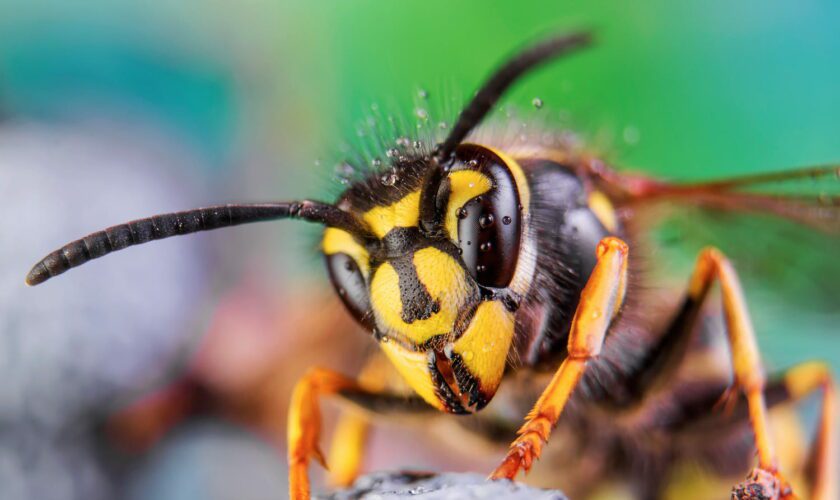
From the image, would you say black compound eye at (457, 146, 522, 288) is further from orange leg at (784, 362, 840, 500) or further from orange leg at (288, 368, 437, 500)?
orange leg at (784, 362, 840, 500)

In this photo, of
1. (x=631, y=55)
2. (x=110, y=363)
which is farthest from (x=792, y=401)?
(x=631, y=55)

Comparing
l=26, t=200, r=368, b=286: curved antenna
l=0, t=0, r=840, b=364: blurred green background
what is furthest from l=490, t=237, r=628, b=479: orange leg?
l=0, t=0, r=840, b=364: blurred green background

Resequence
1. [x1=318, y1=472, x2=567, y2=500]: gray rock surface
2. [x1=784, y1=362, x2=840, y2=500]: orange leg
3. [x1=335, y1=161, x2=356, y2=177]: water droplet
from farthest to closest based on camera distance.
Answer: [x1=784, y1=362, x2=840, y2=500]: orange leg
[x1=335, y1=161, x2=356, y2=177]: water droplet
[x1=318, y1=472, x2=567, y2=500]: gray rock surface

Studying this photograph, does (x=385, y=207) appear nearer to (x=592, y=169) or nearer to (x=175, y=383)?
(x=592, y=169)

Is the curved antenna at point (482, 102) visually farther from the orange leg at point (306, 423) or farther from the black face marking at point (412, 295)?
the orange leg at point (306, 423)

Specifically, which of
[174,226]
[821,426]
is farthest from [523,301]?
[821,426]

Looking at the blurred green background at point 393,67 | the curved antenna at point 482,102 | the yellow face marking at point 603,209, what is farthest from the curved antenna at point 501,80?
the blurred green background at point 393,67

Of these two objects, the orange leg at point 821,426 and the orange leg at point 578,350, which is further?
the orange leg at point 821,426
